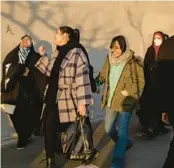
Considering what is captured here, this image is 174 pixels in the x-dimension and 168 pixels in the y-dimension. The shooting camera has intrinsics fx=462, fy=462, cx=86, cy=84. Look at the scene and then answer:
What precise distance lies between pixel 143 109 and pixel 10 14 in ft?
8.62

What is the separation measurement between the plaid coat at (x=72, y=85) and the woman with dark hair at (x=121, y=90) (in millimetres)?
393

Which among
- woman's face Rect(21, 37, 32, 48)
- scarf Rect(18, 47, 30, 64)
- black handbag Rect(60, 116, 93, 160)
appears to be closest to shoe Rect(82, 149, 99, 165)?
black handbag Rect(60, 116, 93, 160)

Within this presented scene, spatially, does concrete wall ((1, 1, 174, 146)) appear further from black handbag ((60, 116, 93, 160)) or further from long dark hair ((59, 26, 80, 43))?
black handbag ((60, 116, 93, 160))

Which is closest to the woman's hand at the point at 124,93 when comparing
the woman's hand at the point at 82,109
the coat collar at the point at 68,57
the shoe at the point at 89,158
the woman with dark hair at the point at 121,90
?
the woman with dark hair at the point at 121,90

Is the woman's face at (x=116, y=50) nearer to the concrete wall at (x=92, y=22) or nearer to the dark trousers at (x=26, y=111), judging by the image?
the dark trousers at (x=26, y=111)

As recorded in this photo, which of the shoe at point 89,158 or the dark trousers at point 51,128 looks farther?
the shoe at point 89,158

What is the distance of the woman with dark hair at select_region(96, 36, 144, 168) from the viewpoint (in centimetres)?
561

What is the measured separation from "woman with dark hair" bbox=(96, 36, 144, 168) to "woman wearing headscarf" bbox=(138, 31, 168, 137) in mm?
1723

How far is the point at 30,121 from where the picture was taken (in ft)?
22.5

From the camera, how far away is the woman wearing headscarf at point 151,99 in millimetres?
7410

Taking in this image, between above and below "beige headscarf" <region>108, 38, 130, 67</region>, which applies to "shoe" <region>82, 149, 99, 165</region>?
below

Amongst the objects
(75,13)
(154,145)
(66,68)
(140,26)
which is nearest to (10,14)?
(75,13)

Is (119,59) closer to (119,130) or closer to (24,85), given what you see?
(119,130)

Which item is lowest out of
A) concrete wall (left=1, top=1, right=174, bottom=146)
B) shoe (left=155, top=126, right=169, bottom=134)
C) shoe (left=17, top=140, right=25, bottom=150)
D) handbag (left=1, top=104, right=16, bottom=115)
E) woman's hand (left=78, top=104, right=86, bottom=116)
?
shoe (left=17, top=140, right=25, bottom=150)
